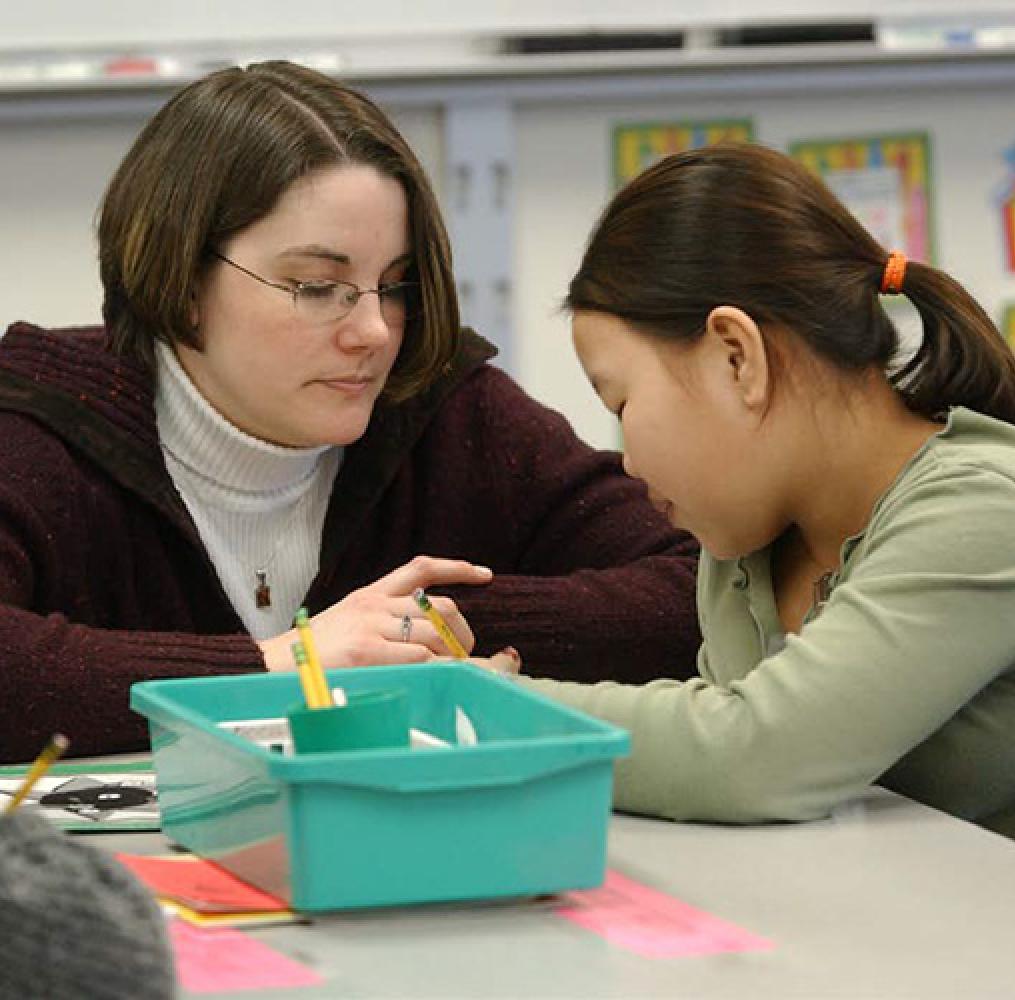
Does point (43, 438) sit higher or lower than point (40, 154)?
lower

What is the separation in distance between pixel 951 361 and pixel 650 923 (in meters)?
0.63

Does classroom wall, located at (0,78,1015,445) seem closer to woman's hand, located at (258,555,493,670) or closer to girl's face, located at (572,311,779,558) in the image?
woman's hand, located at (258,555,493,670)

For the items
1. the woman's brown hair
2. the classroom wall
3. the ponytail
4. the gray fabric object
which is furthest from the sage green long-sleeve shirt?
the classroom wall

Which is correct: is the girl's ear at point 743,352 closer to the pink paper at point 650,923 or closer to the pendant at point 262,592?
the pink paper at point 650,923

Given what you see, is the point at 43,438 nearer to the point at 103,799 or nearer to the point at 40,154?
the point at 103,799

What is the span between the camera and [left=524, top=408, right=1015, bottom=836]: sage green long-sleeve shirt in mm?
1201

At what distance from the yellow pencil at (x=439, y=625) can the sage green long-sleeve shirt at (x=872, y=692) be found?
0.83ft

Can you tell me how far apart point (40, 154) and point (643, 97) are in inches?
33.1

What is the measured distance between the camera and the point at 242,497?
6.06ft

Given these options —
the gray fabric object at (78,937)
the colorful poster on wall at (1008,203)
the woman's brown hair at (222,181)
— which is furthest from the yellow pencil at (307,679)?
the colorful poster on wall at (1008,203)

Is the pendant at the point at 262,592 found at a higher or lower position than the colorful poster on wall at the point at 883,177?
lower

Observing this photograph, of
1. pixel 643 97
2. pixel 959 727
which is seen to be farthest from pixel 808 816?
pixel 643 97

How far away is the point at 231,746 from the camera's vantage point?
1.02m

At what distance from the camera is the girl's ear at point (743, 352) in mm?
1387
